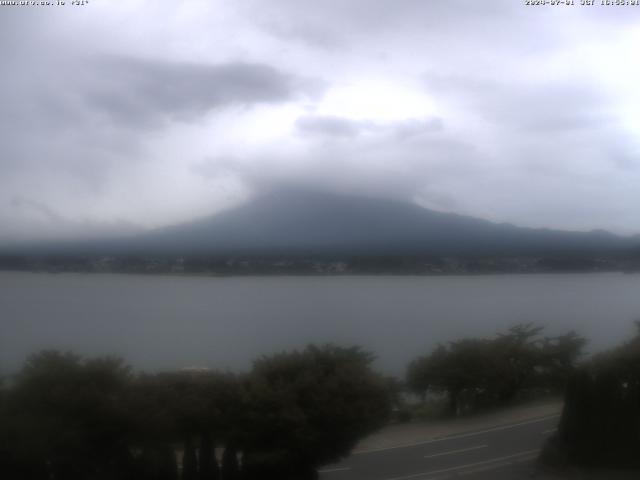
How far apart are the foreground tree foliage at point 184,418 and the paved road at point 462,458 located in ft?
1.10

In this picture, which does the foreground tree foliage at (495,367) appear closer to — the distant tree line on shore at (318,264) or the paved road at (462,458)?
the paved road at (462,458)

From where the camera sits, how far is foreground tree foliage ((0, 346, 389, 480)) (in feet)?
A: 28.2

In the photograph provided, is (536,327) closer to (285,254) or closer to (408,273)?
(408,273)

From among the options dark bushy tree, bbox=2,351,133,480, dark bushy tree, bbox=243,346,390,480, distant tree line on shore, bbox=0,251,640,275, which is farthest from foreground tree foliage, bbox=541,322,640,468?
dark bushy tree, bbox=2,351,133,480

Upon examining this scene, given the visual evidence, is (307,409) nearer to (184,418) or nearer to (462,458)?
(184,418)

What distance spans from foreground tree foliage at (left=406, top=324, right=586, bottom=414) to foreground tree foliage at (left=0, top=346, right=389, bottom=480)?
945 millimetres

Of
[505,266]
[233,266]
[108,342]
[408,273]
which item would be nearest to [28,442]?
[108,342]

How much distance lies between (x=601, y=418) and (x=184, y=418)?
5524 millimetres

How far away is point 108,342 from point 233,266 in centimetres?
200

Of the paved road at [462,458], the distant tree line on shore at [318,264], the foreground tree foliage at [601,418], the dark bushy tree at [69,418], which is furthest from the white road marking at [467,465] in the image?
the dark bushy tree at [69,418]

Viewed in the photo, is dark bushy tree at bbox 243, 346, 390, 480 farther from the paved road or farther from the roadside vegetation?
the paved road

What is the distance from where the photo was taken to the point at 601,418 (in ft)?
31.8

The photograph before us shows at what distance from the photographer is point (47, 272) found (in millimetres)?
9562

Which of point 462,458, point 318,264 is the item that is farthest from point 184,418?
point 462,458
